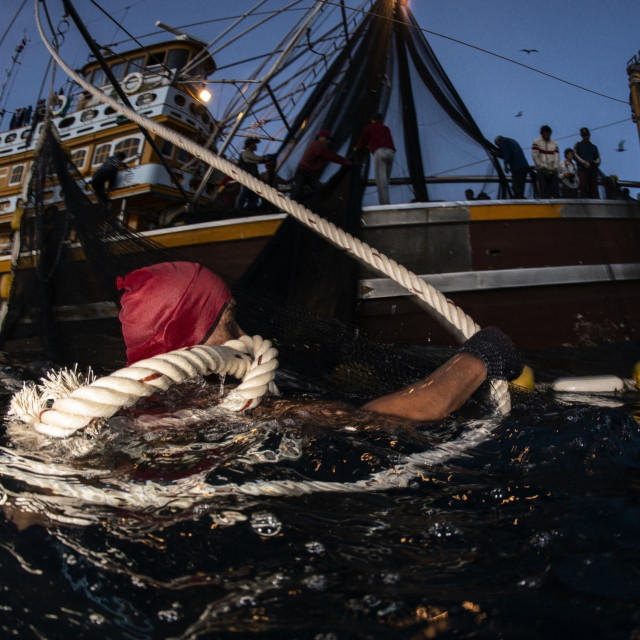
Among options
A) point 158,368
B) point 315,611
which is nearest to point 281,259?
point 158,368

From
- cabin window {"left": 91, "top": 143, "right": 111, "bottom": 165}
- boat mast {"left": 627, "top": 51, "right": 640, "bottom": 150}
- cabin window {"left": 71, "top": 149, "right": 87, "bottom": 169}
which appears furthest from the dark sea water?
cabin window {"left": 71, "top": 149, "right": 87, "bottom": 169}

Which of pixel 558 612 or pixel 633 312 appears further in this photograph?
pixel 633 312

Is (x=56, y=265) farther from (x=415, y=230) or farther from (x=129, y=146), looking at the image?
(x=129, y=146)

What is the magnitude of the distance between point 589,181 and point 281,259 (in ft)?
11.9


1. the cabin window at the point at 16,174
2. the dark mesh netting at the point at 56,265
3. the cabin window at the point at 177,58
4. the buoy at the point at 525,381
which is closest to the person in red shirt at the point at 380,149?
the dark mesh netting at the point at 56,265

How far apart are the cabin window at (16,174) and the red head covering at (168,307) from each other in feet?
37.1

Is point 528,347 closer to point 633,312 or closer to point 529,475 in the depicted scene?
point 633,312

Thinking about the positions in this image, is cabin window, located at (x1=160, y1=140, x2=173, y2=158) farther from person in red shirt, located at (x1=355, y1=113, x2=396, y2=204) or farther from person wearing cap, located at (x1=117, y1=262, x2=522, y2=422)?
person wearing cap, located at (x1=117, y1=262, x2=522, y2=422)

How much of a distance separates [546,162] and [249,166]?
12.4 ft

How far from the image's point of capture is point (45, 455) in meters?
1.76

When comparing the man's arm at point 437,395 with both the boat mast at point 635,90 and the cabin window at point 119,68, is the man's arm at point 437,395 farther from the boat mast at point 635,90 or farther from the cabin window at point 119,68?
the cabin window at point 119,68

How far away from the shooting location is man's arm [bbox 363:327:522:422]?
2.09m

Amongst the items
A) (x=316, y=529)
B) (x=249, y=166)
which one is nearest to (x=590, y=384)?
(x=316, y=529)

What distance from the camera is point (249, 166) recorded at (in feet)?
23.1
